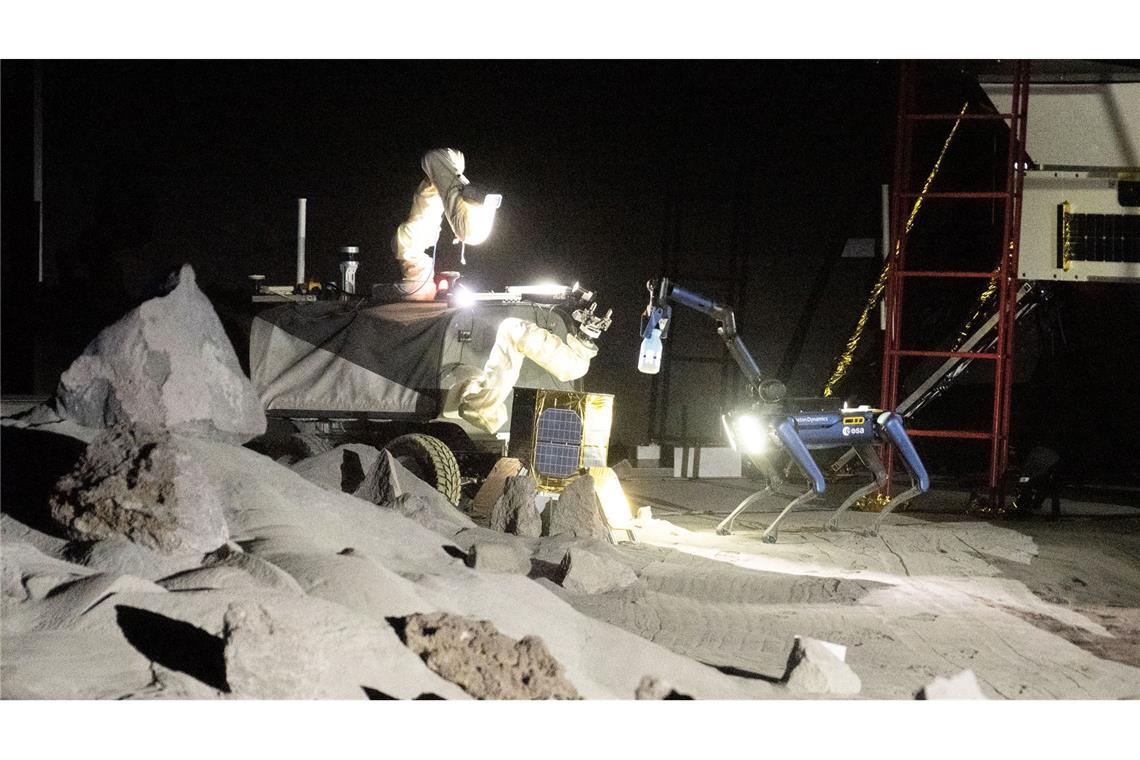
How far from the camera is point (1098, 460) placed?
35.1 ft

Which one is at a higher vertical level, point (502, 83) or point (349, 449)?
point (502, 83)

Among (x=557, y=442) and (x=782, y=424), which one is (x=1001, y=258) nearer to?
(x=782, y=424)

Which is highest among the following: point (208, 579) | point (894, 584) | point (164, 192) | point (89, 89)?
point (89, 89)

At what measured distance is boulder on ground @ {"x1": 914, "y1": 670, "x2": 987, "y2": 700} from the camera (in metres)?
3.49

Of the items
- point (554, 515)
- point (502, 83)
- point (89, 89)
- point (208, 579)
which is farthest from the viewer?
point (502, 83)

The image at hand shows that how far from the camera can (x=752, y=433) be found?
7316 mm

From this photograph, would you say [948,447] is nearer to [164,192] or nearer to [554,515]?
[554,515]

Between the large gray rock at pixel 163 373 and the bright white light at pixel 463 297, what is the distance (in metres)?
1.73

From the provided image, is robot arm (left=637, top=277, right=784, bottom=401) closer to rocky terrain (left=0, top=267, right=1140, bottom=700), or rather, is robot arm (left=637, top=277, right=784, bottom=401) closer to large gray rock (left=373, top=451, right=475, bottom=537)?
rocky terrain (left=0, top=267, right=1140, bottom=700)

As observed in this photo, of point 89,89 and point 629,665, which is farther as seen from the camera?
point 89,89

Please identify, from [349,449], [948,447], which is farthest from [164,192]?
[948,447]

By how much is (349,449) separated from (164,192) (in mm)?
3868

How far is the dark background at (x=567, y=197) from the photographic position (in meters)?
9.16

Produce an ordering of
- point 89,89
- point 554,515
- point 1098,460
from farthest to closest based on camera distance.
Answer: point 1098,460, point 89,89, point 554,515
